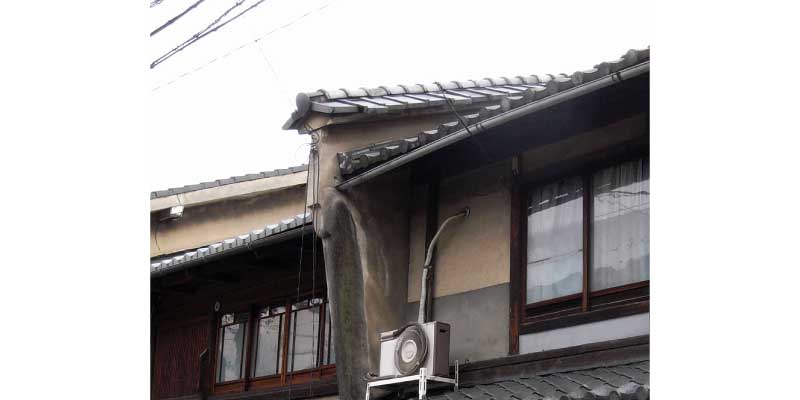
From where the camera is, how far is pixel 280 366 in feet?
45.0

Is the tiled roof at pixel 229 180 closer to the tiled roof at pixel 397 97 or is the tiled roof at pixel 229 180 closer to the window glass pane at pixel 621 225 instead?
the tiled roof at pixel 397 97

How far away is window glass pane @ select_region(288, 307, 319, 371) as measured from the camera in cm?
1327

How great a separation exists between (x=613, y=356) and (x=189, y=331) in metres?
8.95

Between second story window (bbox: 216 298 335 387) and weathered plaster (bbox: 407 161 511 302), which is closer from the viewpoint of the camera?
weathered plaster (bbox: 407 161 511 302)

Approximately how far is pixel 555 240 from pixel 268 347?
5.80m

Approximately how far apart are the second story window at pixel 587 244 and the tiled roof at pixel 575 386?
2.15 feet

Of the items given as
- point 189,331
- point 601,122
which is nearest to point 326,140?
point 601,122

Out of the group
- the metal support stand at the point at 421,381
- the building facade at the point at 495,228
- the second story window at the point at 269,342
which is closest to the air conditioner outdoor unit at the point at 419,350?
the metal support stand at the point at 421,381

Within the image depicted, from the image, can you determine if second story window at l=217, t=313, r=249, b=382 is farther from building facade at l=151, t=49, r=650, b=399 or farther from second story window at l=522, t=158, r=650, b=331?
A: second story window at l=522, t=158, r=650, b=331

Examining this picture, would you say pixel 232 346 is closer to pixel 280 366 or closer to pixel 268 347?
pixel 268 347

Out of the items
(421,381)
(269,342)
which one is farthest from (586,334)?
(269,342)

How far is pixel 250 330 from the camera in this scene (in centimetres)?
1448

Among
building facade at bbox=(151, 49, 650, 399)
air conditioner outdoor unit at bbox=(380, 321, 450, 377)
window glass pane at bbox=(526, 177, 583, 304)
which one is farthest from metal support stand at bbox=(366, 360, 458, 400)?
window glass pane at bbox=(526, 177, 583, 304)

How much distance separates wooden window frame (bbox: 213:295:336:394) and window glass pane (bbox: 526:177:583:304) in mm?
3828
